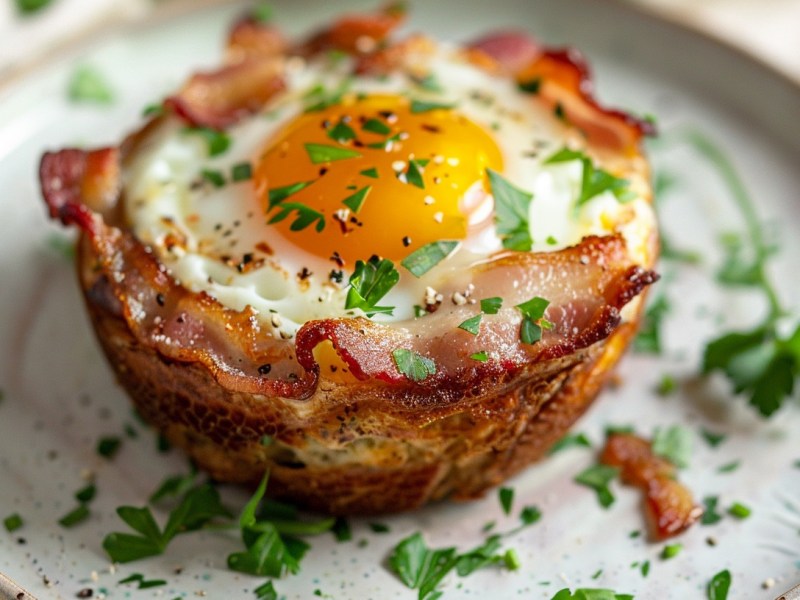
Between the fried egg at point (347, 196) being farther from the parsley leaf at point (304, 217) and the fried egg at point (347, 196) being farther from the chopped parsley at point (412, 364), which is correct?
the chopped parsley at point (412, 364)

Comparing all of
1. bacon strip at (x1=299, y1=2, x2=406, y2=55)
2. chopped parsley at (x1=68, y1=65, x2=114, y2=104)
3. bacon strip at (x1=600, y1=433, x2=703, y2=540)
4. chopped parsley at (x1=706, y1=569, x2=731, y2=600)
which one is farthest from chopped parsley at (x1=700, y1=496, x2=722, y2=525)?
chopped parsley at (x1=68, y1=65, x2=114, y2=104)

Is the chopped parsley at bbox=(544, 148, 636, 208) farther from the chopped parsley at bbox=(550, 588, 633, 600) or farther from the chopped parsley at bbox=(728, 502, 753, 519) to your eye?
the chopped parsley at bbox=(550, 588, 633, 600)

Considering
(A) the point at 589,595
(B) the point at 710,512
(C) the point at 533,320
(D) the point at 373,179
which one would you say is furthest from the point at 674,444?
(D) the point at 373,179

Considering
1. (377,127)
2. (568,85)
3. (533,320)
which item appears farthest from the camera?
(568,85)

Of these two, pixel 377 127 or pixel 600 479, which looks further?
pixel 600 479

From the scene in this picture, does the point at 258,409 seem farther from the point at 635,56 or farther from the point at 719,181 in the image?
the point at 635,56

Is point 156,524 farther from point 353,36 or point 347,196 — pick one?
point 353,36

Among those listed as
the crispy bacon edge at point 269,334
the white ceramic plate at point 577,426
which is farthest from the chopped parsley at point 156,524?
the crispy bacon edge at point 269,334
